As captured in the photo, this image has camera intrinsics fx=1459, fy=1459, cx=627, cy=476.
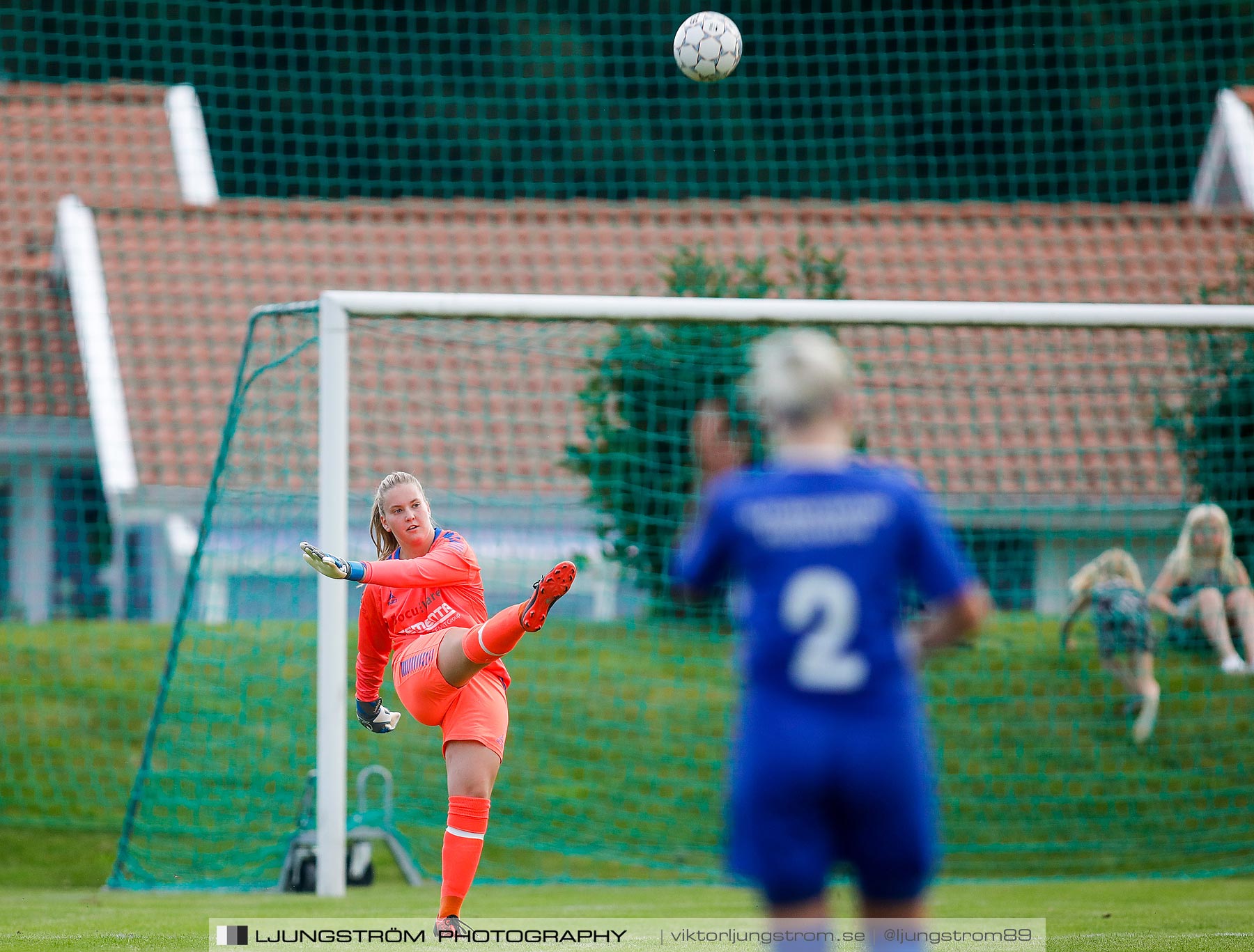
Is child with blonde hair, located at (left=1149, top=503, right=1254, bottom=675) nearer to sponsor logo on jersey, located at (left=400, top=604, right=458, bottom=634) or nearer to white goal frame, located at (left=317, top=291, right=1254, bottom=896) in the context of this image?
white goal frame, located at (left=317, top=291, right=1254, bottom=896)

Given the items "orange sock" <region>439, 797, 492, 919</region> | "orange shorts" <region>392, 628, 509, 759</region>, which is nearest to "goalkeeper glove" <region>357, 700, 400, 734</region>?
"orange shorts" <region>392, 628, 509, 759</region>

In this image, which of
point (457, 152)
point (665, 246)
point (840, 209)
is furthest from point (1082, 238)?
point (457, 152)

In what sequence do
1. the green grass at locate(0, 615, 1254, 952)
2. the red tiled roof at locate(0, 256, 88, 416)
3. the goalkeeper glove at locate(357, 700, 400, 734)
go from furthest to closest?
the red tiled roof at locate(0, 256, 88, 416), the green grass at locate(0, 615, 1254, 952), the goalkeeper glove at locate(357, 700, 400, 734)

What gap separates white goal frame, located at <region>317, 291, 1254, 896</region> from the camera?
283 inches

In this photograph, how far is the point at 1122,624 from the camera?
9570 millimetres

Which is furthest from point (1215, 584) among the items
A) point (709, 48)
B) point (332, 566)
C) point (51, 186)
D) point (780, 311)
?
point (51, 186)

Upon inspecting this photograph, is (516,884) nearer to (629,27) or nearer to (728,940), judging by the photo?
(728,940)

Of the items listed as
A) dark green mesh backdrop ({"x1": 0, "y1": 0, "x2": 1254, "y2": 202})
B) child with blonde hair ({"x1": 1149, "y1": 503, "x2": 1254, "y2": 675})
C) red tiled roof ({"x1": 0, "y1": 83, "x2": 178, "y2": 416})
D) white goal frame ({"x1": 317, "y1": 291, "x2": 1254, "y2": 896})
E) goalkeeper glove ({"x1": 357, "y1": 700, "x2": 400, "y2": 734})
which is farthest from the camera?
dark green mesh backdrop ({"x1": 0, "y1": 0, "x2": 1254, "y2": 202})

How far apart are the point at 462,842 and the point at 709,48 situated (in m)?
4.37

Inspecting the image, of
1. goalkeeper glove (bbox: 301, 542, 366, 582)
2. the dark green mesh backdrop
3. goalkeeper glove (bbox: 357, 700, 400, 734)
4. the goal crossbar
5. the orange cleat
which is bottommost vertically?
goalkeeper glove (bbox: 357, 700, 400, 734)

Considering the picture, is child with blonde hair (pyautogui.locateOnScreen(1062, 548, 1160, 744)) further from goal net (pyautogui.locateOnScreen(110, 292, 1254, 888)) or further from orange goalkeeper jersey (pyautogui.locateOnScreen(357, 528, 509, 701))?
orange goalkeeper jersey (pyautogui.locateOnScreen(357, 528, 509, 701))

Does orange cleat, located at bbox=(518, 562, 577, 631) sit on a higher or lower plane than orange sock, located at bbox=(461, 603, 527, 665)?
higher

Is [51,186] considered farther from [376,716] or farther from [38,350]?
→ [376,716]

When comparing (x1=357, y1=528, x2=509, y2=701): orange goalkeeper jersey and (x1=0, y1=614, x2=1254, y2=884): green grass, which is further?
(x1=0, y1=614, x2=1254, y2=884): green grass
